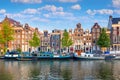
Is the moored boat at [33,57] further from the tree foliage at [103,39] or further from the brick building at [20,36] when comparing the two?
the brick building at [20,36]

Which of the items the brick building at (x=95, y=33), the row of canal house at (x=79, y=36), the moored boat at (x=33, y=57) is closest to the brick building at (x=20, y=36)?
the row of canal house at (x=79, y=36)

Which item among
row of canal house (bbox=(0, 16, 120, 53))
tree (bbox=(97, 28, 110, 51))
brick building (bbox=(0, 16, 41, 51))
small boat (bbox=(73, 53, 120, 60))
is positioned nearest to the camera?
small boat (bbox=(73, 53, 120, 60))

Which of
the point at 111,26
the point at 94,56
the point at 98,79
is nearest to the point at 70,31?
the point at 111,26

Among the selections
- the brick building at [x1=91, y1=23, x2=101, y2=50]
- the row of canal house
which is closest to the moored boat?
the row of canal house

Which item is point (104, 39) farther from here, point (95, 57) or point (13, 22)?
point (13, 22)

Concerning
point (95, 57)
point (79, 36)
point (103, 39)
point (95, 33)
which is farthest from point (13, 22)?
point (95, 57)

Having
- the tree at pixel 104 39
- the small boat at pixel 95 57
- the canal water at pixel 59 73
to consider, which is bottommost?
the canal water at pixel 59 73

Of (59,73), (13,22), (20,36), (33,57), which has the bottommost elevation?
(59,73)

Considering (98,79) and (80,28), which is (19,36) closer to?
(80,28)

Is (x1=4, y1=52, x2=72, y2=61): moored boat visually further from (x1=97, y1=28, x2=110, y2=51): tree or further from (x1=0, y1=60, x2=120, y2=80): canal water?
(x1=0, y1=60, x2=120, y2=80): canal water

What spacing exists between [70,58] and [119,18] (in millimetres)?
29452

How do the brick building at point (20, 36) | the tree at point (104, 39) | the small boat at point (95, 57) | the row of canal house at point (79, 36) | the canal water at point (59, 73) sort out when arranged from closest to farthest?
the canal water at point (59, 73) → the small boat at point (95, 57) → the tree at point (104, 39) → the row of canal house at point (79, 36) → the brick building at point (20, 36)

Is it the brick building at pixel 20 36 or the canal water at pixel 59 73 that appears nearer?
the canal water at pixel 59 73

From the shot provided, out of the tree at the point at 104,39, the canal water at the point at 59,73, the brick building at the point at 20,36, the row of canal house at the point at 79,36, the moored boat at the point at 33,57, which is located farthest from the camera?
the brick building at the point at 20,36
